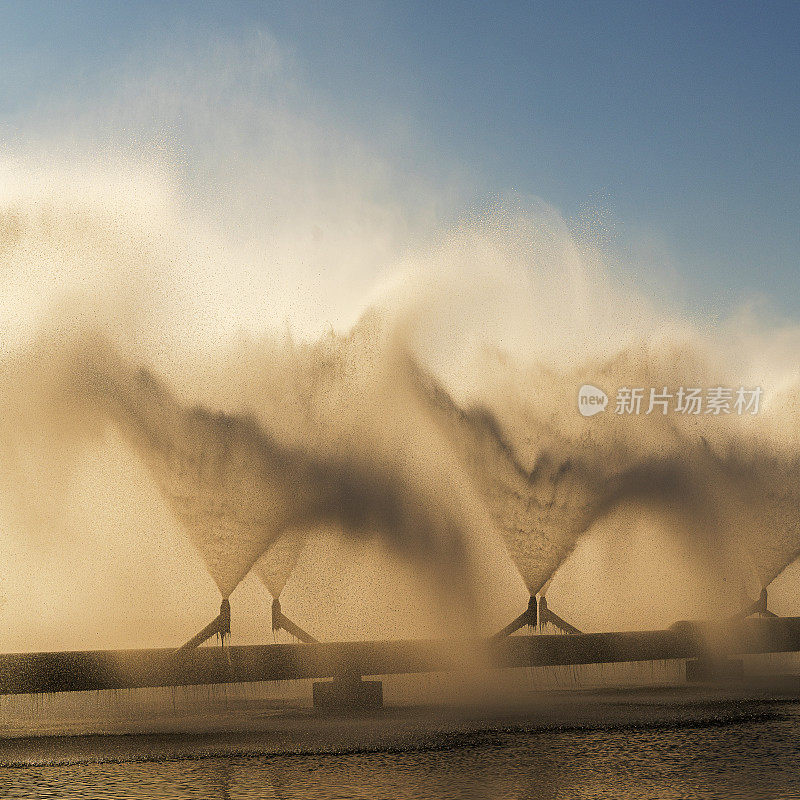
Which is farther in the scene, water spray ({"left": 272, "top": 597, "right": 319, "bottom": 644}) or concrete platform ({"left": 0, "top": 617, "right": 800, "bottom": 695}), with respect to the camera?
water spray ({"left": 272, "top": 597, "right": 319, "bottom": 644})

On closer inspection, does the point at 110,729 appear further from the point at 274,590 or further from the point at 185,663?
the point at 274,590

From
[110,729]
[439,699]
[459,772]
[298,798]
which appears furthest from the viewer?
[439,699]

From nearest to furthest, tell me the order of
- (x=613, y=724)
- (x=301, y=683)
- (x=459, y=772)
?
1. (x=459, y=772)
2. (x=613, y=724)
3. (x=301, y=683)

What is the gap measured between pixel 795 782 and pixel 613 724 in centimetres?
835

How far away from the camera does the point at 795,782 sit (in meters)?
14.6

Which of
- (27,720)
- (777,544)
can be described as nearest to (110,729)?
(27,720)

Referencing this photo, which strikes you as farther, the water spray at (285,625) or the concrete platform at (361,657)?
the water spray at (285,625)

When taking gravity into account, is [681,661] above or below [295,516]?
below

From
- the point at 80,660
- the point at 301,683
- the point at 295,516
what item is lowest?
the point at 301,683

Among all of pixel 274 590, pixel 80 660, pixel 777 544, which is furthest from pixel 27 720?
pixel 777 544

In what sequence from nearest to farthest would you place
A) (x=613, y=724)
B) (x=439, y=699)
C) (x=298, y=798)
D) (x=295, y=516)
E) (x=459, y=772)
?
(x=298, y=798), (x=459, y=772), (x=613, y=724), (x=439, y=699), (x=295, y=516)

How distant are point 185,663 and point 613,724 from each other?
11237 mm

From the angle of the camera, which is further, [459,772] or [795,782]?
[459,772]

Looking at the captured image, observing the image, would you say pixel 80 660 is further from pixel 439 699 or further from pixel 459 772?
pixel 459 772
